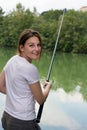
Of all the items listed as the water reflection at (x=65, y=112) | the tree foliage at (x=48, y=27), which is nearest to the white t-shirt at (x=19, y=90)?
the water reflection at (x=65, y=112)

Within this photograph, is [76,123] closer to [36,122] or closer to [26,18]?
[36,122]

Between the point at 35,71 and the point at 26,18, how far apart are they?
4088cm

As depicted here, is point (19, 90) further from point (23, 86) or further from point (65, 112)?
point (65, 112)

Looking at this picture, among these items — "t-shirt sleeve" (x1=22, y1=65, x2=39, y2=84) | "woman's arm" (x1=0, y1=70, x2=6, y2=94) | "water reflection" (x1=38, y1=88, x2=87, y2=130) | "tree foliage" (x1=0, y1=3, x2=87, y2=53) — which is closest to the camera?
"t-shirt sleeve" (x1=22, y1=65, x2=39, y2=84)

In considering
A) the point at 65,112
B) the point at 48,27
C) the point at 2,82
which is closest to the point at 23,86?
the point at 2,82

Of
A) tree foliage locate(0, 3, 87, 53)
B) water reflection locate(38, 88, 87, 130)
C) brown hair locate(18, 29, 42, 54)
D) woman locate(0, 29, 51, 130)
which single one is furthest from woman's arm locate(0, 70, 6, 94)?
tree foliage locate(0, 3, 87, 53)

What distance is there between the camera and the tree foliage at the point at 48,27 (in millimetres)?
37531

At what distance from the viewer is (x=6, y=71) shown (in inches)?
82.2

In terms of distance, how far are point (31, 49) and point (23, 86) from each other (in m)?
0.21

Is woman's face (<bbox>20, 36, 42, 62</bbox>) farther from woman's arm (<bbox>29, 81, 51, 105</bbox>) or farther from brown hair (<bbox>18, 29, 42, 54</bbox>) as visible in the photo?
woman's arm (<bbox>29, 81, 51, 105</bbox>)

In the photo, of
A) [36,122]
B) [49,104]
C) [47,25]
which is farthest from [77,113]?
[47,25]

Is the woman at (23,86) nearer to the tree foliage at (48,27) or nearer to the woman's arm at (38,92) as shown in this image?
the woman's arm at (38,92)

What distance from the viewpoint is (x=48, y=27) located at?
3984 centimetres

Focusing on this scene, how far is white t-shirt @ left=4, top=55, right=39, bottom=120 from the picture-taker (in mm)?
2006
